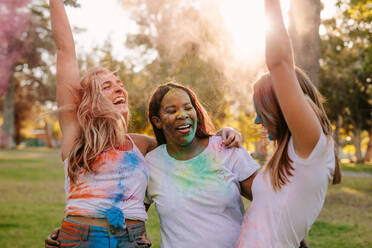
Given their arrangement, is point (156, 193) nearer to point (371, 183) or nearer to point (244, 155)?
point (244, 155)

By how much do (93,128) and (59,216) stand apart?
5.97 m

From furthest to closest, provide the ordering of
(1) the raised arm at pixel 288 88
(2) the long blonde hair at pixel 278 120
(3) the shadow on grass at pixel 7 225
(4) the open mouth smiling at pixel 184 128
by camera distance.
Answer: (3) the shadow on grass at pixel 7 225 → (4) the open mouth smiling at pixel 184 128 → (2) the long blonde hair at pixel 278 120 → (1) the raised arm at pixel 288 88

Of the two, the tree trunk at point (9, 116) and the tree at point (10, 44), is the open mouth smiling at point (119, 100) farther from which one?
the tree trunk at point (9, 116)

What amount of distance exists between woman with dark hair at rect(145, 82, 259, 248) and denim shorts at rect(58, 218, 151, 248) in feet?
0.80

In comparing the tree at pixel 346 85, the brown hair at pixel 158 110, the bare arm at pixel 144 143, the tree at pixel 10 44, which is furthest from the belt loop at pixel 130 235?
the tree at pixel 346 85

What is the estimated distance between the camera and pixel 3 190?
37.7 feet

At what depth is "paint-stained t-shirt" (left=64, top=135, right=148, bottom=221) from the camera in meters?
2.47

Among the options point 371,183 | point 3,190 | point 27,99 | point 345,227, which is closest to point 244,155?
point 345,227

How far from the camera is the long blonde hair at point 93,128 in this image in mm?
2555

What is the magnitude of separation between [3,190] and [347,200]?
8818 mm

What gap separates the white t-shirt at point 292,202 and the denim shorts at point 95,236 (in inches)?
27.9

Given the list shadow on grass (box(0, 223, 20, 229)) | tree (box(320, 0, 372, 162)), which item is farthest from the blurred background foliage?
shadow on grass (box(0, 223, 20, 229))

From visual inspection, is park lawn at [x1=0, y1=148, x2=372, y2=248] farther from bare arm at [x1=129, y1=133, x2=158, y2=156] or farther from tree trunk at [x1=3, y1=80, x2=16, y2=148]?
tree trunk at [x1=3, y1=80, x2=16, y2=148]

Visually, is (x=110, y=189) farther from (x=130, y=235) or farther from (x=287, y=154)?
(x=287, y=154)
